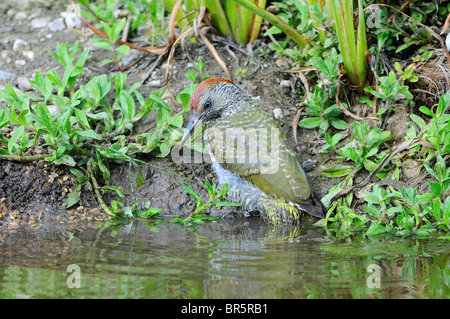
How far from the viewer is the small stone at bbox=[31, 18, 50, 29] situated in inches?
243

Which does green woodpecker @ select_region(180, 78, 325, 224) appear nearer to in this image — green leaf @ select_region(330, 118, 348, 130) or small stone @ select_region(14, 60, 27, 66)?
green leaf @ select_region(330, 118, 348, 130)

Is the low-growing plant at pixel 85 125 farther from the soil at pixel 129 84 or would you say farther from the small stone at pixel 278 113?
the small stone at pixel 278 113

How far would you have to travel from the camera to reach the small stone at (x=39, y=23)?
617cm

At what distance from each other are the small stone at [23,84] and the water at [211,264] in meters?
1.74

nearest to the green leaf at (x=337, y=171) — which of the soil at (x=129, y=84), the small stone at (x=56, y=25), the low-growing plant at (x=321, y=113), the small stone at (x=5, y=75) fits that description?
the soil at (x=129, y=84)

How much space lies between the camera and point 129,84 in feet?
17.9

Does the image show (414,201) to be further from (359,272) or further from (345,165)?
(359,272)

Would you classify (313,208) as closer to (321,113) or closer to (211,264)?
(321,113)

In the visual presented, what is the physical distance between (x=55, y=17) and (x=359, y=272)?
183 inches

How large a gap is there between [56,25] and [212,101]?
7.91ft

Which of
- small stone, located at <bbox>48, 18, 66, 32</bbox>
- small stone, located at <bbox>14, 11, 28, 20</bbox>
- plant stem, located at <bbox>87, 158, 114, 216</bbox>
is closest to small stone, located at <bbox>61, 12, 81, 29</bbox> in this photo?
small stone, located at <bbox>48, 18, 66, 32</bbox>

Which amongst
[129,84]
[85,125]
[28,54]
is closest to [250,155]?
[85,125]
